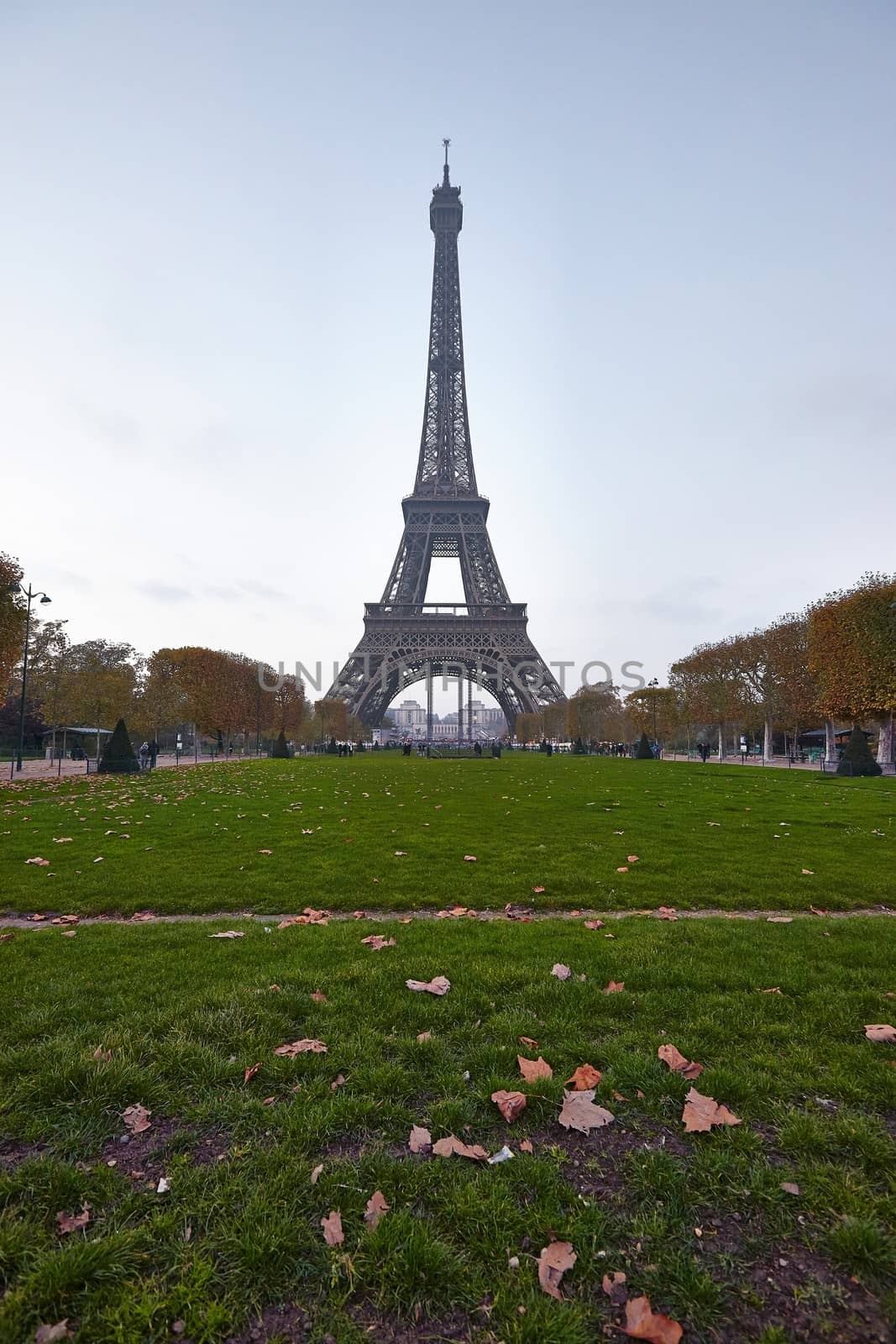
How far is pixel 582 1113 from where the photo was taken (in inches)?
126

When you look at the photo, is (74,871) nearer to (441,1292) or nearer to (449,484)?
(441,1292)

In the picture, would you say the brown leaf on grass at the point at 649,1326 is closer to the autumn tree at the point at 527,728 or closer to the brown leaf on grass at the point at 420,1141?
Result: the brown leaf on grass at the point at 420,1141

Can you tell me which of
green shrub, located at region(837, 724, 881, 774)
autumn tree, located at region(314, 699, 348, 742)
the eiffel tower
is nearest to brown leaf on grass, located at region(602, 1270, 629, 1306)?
green shrub, located at region(837, 724, 881, 774)

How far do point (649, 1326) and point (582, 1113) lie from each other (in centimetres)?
112

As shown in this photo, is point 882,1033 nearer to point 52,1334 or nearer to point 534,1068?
point 534,1068

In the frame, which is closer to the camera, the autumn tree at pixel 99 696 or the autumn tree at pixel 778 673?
the autumn tree at pixel 778 673

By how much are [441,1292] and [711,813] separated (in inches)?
546

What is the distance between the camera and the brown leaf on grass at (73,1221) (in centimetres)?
245

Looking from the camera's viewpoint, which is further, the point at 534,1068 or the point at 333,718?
the point at 333,718

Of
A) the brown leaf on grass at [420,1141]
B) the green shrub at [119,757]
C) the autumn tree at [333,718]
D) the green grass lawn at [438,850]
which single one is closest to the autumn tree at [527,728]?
the autumn tree at [333,718]

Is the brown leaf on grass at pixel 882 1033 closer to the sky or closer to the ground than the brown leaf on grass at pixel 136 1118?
closer to the sky

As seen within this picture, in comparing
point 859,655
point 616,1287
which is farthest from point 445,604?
point 616,1287

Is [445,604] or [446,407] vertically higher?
[446,407]

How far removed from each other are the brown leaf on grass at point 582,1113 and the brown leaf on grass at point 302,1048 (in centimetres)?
143
